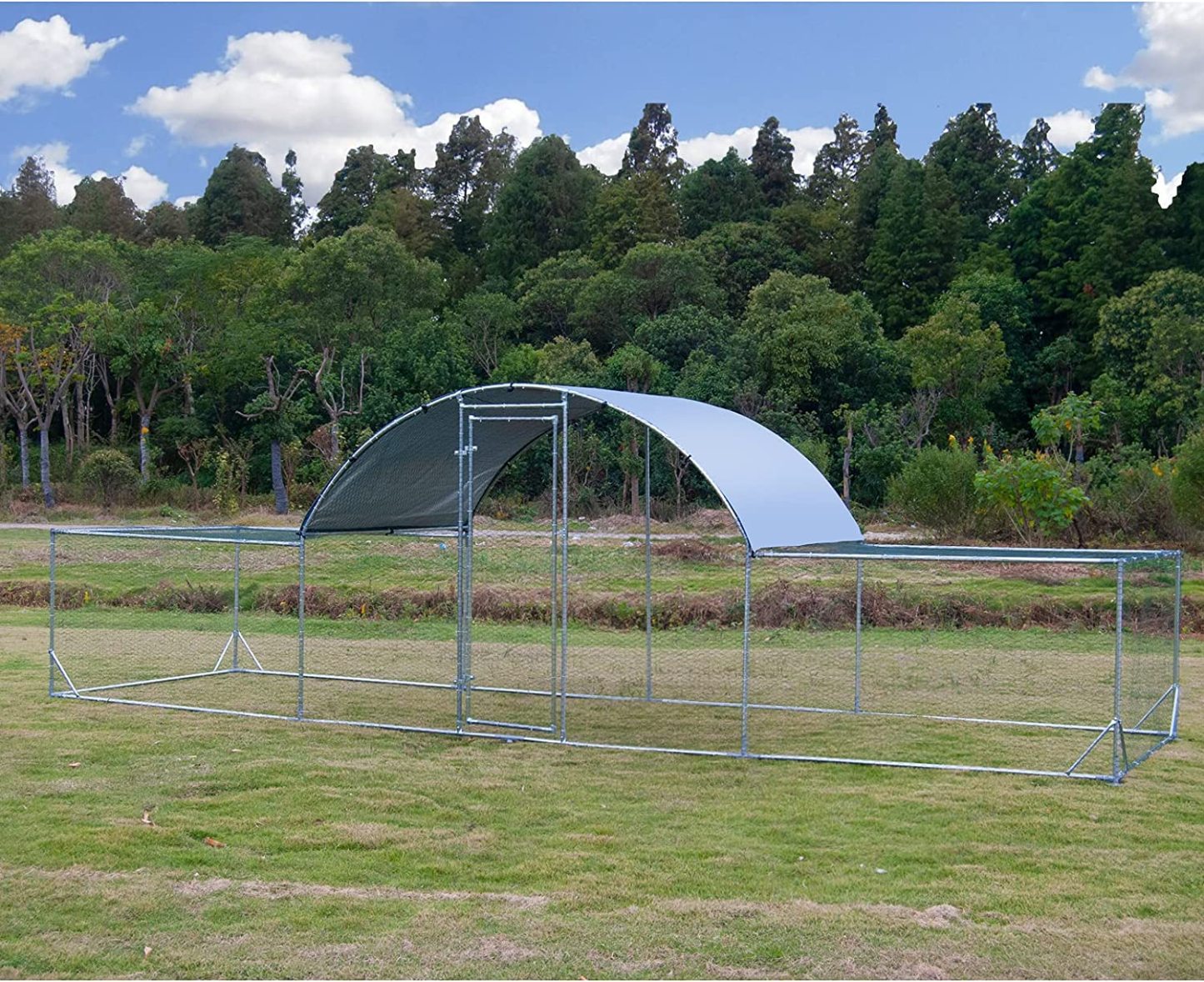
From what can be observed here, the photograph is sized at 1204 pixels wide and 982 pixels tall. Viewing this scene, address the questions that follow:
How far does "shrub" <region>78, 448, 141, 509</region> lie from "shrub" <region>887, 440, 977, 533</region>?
65.4 feet

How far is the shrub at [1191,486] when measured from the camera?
20844 mm

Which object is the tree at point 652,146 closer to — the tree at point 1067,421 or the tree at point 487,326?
the tree at point 487,326

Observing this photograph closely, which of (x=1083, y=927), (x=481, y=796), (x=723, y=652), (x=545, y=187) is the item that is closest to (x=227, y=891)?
(x=481, y=796)

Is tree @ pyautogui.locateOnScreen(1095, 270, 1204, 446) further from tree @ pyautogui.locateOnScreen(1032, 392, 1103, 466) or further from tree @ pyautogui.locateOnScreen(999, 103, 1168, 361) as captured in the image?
tree @ pyautogui.locateOnScreen(1032, 392, 1103, 466)

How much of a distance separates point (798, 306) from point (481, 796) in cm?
2999

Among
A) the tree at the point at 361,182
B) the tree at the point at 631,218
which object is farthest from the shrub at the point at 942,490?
the tree at the point at 361,182

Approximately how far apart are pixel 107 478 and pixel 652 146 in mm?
31327

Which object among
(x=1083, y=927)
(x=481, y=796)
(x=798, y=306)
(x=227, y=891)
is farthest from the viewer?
(x=798, y=306)

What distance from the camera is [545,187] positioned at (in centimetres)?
5053

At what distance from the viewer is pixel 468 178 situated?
56188mm

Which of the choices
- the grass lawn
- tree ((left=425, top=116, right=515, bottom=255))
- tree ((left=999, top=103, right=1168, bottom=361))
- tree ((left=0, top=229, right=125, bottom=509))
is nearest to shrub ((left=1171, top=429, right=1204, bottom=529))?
the grass lawn

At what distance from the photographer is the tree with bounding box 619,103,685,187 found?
57.0 metres

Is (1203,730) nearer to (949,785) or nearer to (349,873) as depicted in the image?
(949,785)

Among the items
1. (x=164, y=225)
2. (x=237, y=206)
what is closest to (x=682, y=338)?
(x=237, y=206)
